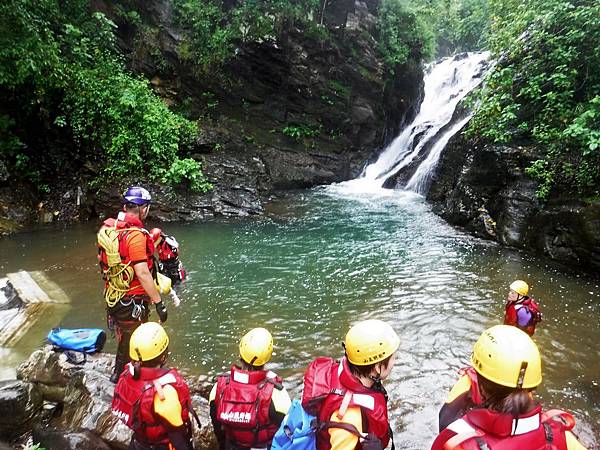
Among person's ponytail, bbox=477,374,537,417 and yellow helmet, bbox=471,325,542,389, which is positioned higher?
yellow helmet, bbox=471,325,542,389

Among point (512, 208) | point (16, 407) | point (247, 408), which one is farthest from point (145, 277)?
point (512, 208)

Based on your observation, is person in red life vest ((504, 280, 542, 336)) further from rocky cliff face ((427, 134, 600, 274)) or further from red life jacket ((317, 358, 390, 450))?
rocky cliff face ((427, 134, 600, 274))

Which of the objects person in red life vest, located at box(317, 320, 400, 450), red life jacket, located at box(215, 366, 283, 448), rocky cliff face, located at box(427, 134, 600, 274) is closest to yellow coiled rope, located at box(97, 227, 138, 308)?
red life jacket, located at box(215, 366, 283, 448)

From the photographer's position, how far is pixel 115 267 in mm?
A: 3951

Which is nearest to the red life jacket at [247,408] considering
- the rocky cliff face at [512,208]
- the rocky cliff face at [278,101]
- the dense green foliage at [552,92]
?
the dense green foliage at [552,92]

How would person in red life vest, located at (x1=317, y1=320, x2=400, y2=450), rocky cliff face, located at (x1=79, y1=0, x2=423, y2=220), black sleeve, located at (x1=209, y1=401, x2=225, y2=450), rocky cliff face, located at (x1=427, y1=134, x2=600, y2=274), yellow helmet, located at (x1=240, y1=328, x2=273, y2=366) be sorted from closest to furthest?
person in red life vest, located at (x1=317, y1=320, x2=400, y2=450), black sleeve, located at (x1=209, y1=401, x2=225, y2=450), yellow helmet, located at (x1=240, y1=328, x2=273, y2=366), rocky cliff face, located at (x1=427, y1=134, x2=600, y2=274), rocky cliff face, located at (x1=79, y1=0, x2=423, y2=220)

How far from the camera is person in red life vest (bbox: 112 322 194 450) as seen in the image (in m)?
2.53

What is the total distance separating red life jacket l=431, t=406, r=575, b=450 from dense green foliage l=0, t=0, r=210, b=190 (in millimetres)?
11930

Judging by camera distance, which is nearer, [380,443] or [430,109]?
[380,443]

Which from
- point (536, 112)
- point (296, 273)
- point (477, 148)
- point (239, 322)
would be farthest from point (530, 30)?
point (239, 322)

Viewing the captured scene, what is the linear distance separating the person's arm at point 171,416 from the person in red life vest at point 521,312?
3.89m

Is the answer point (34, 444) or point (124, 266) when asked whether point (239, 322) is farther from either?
point (34, 444)

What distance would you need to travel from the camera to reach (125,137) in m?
12.5

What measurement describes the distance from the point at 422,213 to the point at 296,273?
6542 mm
